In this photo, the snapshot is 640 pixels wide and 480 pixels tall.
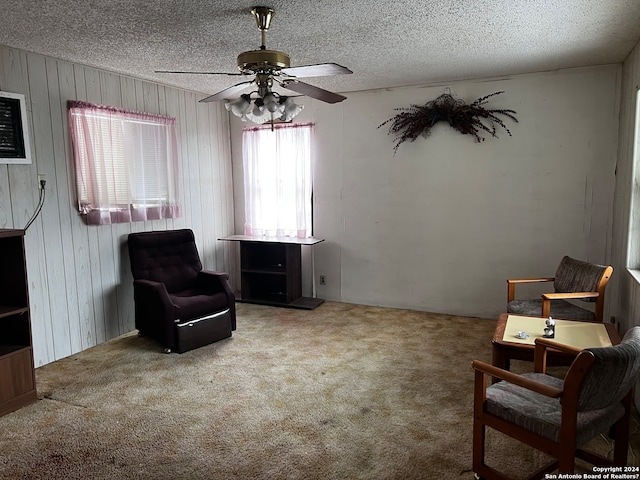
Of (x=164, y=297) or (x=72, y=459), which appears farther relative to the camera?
(x=164, y=297)

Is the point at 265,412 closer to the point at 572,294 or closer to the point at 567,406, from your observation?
the point at 567,406

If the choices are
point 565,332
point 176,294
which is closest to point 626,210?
point 565,332

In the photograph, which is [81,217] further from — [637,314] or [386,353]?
[637,314]

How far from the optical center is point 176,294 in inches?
162

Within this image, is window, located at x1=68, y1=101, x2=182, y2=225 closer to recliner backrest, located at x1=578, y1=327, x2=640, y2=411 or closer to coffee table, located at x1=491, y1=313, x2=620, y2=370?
coffee table, located at x1=491, y1=313, x2=620, y2=370

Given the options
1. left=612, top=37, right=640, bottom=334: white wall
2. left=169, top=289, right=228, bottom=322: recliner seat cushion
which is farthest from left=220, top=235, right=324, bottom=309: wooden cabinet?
left=612, top=37, right=640, bottom=334: white wall

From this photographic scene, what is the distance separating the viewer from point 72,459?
2256 mm

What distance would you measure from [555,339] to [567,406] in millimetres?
916

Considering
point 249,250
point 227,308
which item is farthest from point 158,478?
point 249,250

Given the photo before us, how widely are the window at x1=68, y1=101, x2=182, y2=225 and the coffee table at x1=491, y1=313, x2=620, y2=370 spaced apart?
3201 millimetres

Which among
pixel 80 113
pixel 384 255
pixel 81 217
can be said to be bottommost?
pixel 384 255

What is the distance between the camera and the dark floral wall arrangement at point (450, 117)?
421cm

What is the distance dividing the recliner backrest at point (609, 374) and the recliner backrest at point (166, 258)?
3414 millimetres

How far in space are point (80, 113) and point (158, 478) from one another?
2.87 m
